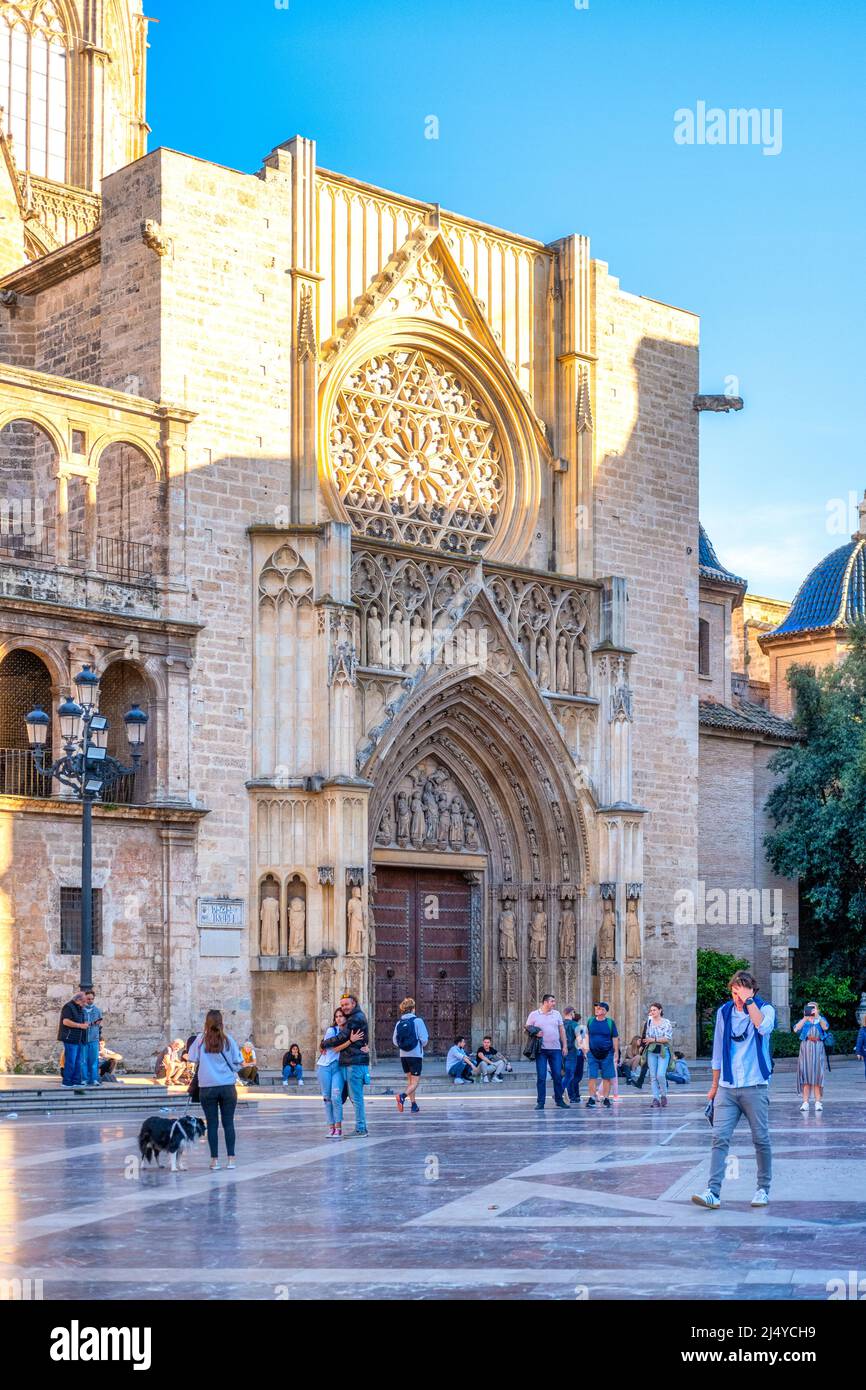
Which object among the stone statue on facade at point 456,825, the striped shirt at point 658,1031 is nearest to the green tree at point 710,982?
the stone statue on facade at point 456,825

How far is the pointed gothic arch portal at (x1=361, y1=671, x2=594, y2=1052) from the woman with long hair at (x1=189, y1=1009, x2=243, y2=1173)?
1760 cm

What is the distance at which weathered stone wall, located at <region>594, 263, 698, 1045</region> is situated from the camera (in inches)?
1451

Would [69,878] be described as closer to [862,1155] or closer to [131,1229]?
[862,1155]

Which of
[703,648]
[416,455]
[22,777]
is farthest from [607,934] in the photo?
[703,648]

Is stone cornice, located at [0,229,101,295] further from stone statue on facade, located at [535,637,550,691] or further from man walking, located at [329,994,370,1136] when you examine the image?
man walking, located at [329,994,370,1136]

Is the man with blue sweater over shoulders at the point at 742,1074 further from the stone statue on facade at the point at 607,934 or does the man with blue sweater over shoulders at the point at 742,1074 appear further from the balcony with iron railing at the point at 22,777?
the stone statue on facade at the point at 607,934

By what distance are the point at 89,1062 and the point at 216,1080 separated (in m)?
9.70

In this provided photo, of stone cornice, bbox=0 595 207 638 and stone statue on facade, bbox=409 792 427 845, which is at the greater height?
stone cornice, bbox=0 595 207 638

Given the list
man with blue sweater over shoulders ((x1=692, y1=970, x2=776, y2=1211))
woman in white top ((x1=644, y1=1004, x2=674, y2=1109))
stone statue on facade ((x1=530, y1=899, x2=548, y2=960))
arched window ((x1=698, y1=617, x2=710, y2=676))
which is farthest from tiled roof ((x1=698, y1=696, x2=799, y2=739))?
man with blue sweater over shoulders ((x1=692, y1=970, x2=776, y2=1211))

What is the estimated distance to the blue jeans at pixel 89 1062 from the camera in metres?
25.2

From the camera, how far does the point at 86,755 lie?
25.4 meters

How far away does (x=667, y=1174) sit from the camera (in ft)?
49.2
